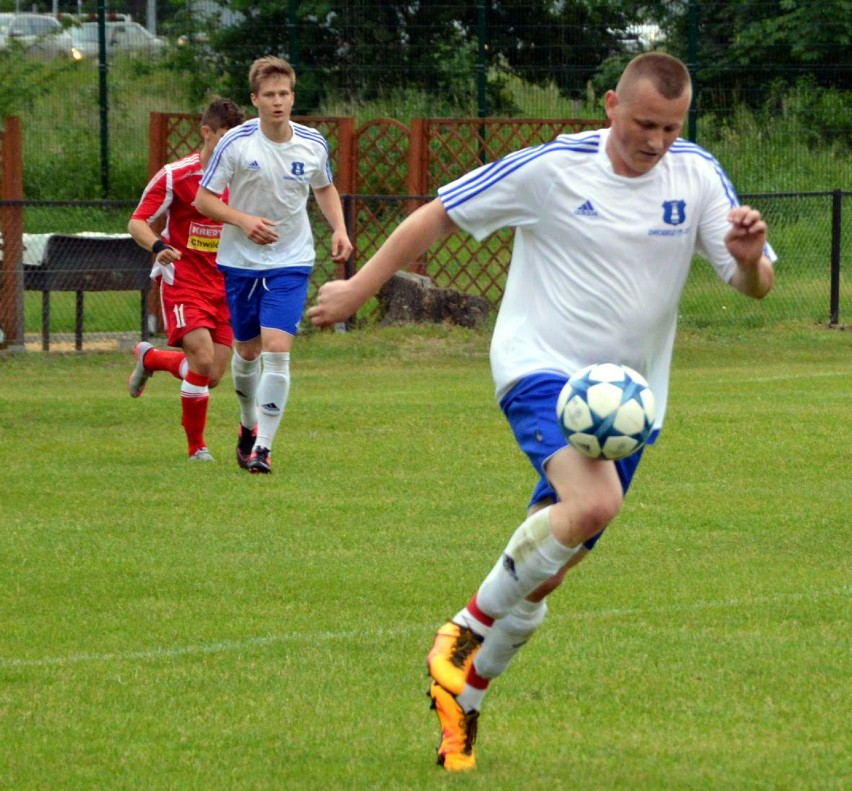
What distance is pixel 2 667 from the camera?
5664 millimetres

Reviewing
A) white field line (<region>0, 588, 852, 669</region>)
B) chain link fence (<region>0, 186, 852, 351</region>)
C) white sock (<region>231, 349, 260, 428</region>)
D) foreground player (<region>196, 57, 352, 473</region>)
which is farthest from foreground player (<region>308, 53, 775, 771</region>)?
chain link fence (<region>0, 186, 852, 351</region>)

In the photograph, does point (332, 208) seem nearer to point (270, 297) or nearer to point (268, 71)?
point (270, 297)

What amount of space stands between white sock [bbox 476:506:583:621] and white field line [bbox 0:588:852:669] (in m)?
1.52

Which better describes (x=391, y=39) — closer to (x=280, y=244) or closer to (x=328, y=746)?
(x=280, y=244)

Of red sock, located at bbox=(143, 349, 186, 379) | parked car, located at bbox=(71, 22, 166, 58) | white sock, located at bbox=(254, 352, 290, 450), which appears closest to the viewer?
white sock, located at bbox=(254, 352, 290, 450)

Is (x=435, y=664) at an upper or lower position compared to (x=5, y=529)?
upper

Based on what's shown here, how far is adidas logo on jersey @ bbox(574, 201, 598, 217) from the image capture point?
4.72 metres

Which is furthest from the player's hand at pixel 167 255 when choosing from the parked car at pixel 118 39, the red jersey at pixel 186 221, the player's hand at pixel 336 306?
the parked car at pixel 118 39

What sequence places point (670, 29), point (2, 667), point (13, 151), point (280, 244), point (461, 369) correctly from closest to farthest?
point (2, 667)
point (280, 244)
point (461, 369)
point (13, 151)
point (670, 29)

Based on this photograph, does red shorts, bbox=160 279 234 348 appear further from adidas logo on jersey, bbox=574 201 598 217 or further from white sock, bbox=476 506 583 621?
white sock, bbox=476 506 583 621

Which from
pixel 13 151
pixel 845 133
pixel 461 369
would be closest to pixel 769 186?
pixel 845 133

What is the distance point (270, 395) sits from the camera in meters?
9.64

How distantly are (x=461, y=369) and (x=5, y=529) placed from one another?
312 inches

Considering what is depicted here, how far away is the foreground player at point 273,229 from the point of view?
31.1ft
